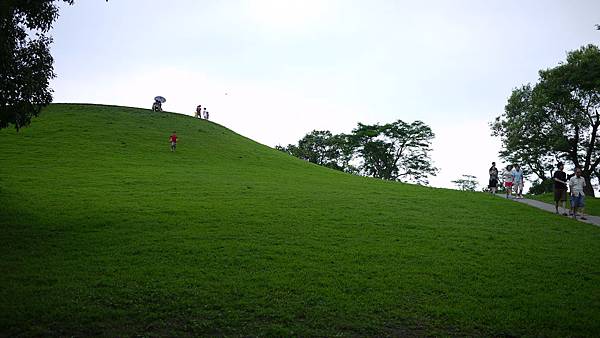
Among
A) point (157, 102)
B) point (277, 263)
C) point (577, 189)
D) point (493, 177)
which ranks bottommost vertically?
point (277, 263)

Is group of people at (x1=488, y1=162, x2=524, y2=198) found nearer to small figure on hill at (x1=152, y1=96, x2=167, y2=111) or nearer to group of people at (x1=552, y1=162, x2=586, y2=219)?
group of people at (x1=552, y1=162, x2=586, y2=219)

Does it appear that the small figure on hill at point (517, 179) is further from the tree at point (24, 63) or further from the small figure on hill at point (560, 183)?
the tree at point (24, 63)

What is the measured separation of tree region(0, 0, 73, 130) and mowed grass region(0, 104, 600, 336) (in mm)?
3709

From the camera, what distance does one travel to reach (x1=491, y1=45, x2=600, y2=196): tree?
3731 centimetres

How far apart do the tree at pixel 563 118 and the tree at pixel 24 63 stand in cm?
3803

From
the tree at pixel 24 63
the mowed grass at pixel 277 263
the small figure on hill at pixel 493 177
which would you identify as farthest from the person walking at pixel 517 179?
the tree at pixel 24 63

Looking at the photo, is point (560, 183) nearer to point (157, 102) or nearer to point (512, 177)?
point (512, 177)

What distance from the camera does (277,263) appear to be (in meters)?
10.9

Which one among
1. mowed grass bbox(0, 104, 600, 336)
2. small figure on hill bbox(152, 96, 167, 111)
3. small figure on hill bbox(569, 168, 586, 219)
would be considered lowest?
mowed grass bbox(0, 104, 600, 336)

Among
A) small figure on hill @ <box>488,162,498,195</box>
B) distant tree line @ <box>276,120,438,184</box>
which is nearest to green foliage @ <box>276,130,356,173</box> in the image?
distant tree line @ <box>276,120,438,184</box>

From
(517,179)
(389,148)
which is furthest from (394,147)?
(517,179)

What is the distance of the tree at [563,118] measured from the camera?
37312 millimetres

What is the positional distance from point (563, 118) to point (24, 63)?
45858 mm

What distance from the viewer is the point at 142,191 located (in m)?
20.9
